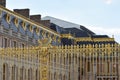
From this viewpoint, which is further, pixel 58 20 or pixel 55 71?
pixel 58 20

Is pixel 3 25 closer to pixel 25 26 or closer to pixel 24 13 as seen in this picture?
pixel 25 26

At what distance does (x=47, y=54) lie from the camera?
64.5 feet

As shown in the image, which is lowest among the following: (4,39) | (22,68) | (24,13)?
(22,68)

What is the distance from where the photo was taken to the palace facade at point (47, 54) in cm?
1967

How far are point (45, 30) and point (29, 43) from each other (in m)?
4.56

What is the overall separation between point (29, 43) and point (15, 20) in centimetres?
378

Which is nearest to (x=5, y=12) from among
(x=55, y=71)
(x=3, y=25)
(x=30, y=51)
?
(x=3, y=25)

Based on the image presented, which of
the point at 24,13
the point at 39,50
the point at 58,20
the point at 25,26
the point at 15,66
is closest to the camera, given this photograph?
the point at 39,50

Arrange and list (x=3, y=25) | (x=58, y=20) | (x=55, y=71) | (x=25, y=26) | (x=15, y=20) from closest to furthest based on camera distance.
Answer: (x=55, y=71), (x=3, y=25), (x=15, y=20), (x=25, y=26), (x=58, y=20)

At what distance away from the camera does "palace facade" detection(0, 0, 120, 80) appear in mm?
19669

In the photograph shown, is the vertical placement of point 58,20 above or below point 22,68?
above

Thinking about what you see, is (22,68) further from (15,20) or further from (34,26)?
(34,26)

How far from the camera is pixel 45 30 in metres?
46.8

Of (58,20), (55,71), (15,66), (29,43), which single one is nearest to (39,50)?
(55,71)
